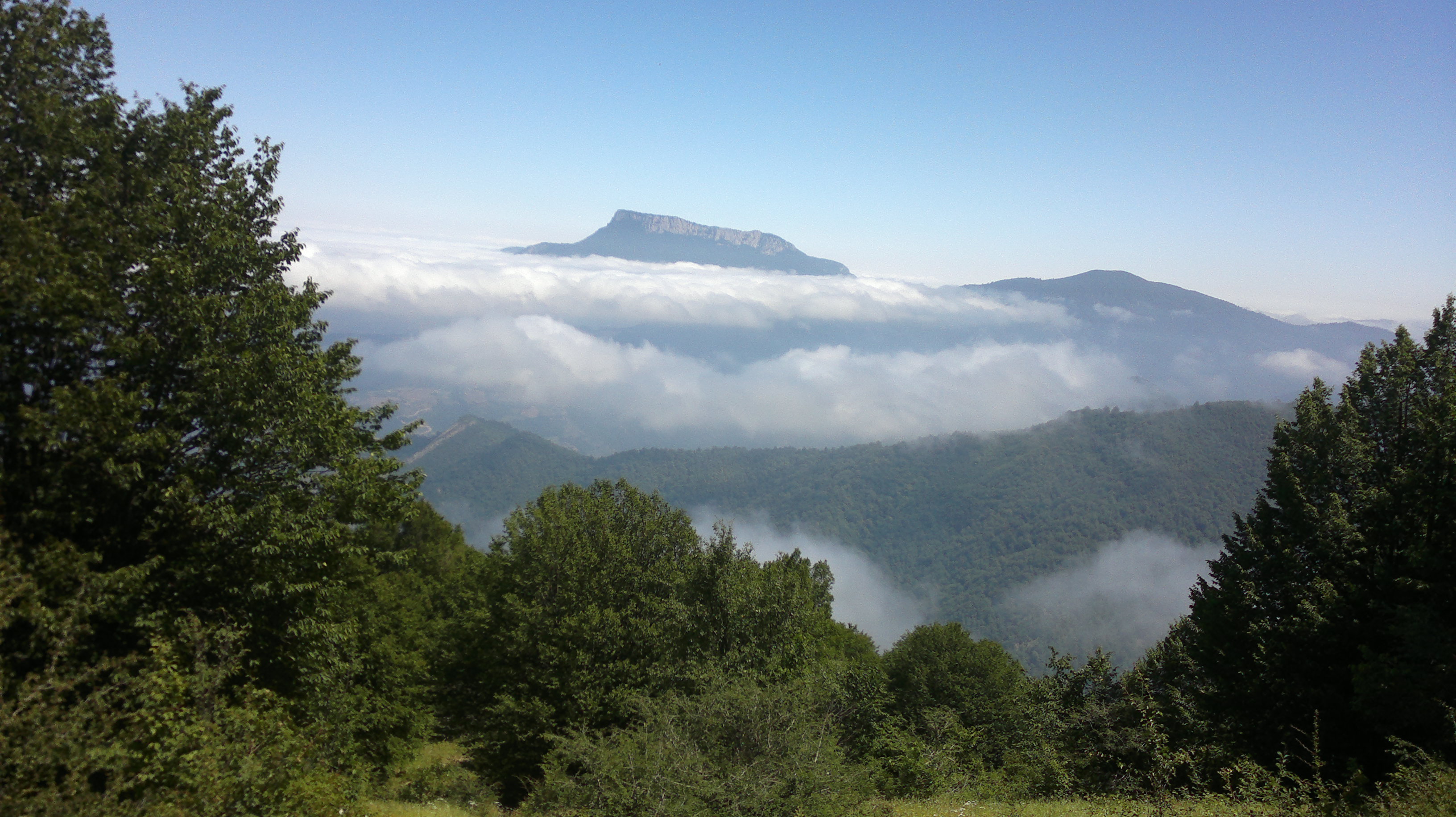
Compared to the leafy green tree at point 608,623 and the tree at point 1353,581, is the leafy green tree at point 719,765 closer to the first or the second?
the leafy green tree at point 608,623

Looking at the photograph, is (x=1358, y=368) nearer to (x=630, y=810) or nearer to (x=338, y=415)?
(x=630, y=810)

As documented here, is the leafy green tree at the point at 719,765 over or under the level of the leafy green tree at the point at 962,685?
over

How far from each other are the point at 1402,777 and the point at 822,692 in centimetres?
1055

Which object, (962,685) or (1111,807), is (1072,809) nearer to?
(1111,807)

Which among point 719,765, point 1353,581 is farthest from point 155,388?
point 1353,581

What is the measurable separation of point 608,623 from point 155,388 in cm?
1372

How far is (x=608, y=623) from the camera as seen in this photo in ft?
70.0

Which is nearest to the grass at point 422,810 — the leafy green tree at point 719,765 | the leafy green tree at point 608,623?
the leafy green tree at point 719,765

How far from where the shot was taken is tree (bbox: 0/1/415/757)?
9.45 metres

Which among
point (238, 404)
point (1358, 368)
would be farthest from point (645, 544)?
point (1358, 368)

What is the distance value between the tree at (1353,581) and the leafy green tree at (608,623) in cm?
1288

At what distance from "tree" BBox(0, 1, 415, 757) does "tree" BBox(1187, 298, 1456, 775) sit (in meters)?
20.3

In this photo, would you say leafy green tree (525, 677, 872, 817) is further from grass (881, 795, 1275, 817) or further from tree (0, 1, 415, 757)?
tree (0, 1, 415, 757)

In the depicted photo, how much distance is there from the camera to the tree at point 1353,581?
49.5 ft
